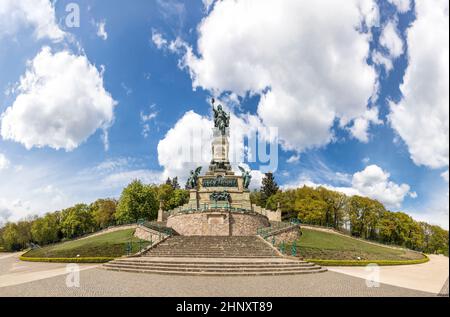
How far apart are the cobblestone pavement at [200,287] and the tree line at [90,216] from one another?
44.9 m

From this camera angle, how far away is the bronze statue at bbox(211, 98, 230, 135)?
60438 millimetres

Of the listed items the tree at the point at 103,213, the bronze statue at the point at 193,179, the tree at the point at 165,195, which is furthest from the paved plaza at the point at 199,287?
the tree at the point at 103,213

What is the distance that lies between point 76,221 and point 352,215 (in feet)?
216

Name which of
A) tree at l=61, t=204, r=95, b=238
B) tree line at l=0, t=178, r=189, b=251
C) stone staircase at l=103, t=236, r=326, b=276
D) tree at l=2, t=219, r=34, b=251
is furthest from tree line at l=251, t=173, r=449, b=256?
tree at l=2, t=219, r=34, b=251

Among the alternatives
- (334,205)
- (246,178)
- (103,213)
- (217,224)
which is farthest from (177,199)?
(217,224)

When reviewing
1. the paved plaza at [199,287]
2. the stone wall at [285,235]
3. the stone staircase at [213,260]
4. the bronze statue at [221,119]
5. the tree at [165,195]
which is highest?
the bronze statue at [221,119]

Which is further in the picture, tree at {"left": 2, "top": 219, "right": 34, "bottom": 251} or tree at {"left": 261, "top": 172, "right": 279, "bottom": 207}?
tree at {"left": 261, "top": 172, "right": 279, "bottom": 207}

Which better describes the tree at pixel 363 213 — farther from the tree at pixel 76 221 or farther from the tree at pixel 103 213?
the tree at pixel 76 221

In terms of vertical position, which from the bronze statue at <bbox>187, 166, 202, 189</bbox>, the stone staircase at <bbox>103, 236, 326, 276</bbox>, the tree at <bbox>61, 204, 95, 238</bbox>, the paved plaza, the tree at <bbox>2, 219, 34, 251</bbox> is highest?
the bronze statue at <bbox>187, 166, 202, 189</bbox>

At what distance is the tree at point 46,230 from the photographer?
7031 cm

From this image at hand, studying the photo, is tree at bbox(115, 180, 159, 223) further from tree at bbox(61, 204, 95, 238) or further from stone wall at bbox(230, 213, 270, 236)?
stone wall at bbox(230, 213, 270, 236)
